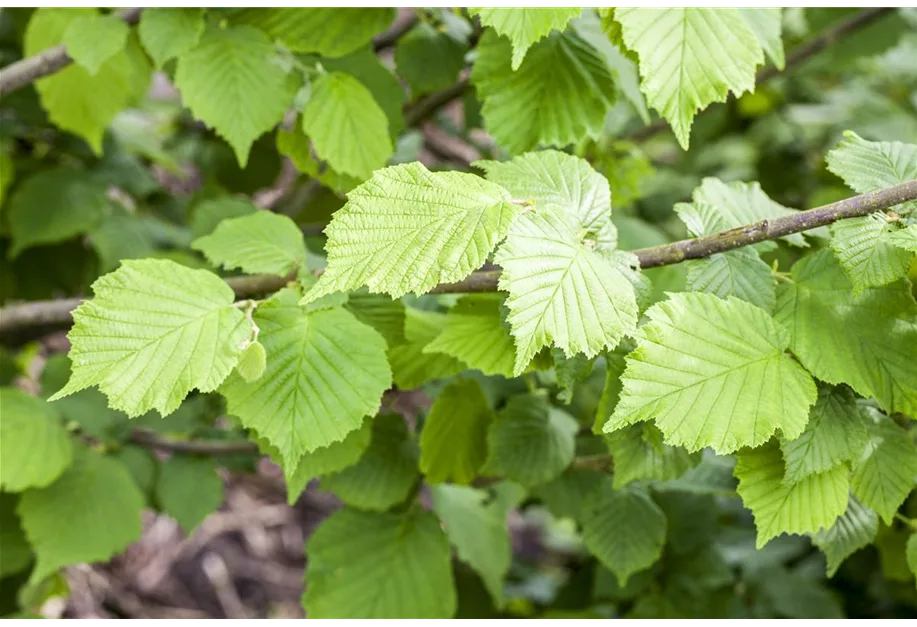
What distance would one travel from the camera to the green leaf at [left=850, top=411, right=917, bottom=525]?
2.98ft

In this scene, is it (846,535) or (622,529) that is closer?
(846,535)

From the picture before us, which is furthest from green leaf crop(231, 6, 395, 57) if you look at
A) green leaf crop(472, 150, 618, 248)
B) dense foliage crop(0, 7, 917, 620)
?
green leaf crop(472, 150, 618, 248)

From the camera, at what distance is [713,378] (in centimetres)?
82

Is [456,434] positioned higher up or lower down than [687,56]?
lower down

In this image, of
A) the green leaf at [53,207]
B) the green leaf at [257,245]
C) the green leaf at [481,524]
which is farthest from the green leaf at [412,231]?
the green leaf at [53,207]

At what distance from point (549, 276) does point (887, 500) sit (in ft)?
1.60

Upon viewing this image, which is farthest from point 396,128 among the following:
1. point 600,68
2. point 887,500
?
point 887,500

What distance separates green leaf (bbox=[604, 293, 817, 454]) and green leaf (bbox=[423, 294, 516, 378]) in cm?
19

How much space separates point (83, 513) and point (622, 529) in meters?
0.95

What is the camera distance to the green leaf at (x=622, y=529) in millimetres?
1282

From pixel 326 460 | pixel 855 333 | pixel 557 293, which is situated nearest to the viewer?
pixel 557 293

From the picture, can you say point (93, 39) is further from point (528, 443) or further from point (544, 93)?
point (528, 443)

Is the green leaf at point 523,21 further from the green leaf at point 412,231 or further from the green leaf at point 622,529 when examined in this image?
the green leaf at point 622,529

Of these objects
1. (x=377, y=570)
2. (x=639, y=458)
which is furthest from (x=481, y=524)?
(x=639, y=458)
